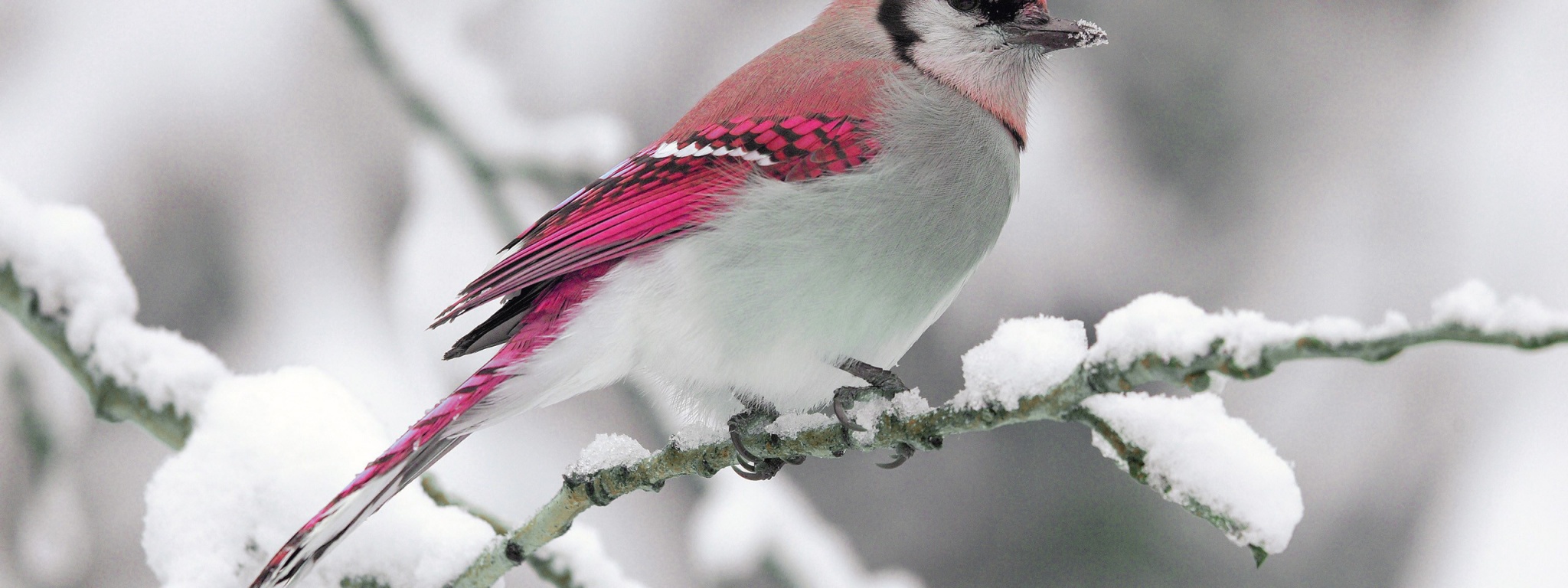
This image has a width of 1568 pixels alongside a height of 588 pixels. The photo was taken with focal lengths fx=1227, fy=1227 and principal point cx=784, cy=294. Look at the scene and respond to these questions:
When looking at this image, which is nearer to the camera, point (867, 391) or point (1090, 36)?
point (867, 391)

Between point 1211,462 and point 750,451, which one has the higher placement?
point 750,451

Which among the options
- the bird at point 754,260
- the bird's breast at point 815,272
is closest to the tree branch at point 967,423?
the bird at point 754,260

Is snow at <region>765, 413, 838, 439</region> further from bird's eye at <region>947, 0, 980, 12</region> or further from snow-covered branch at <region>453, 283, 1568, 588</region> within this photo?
bird's eye at <region>947, 0, 980, 12</region>

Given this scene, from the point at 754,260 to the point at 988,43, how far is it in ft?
2.58

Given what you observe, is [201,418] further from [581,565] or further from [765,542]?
[765,542]

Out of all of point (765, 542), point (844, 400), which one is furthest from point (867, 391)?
point (765, 542)

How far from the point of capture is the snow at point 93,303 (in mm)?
2178

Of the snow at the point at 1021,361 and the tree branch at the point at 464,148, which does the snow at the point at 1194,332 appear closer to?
the snow at the point at 1021,361

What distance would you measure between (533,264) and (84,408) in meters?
2.05

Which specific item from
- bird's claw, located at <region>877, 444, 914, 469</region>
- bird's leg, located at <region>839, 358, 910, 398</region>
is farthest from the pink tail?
bird's claw, located at <region>877, 444, 914, 469</region>

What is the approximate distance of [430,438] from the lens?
5.83 ft

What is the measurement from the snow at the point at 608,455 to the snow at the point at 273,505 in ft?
0.86

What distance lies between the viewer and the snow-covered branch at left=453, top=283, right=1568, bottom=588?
2.66 ft

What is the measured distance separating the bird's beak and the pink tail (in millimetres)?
939
